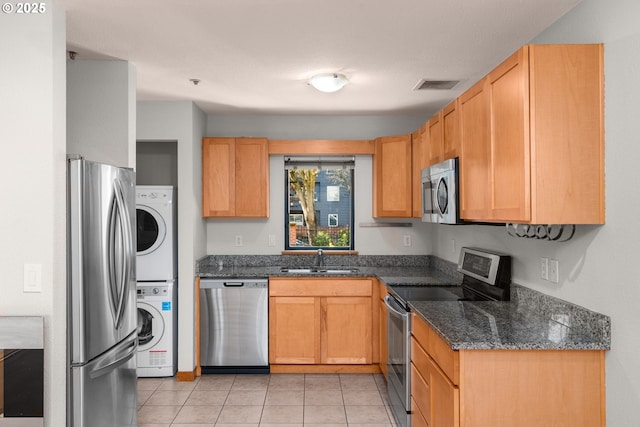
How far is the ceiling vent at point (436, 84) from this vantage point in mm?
3684

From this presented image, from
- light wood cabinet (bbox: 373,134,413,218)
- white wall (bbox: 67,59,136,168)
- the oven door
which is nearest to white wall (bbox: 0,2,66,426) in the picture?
white wall (bbox: 67,59,136,168)

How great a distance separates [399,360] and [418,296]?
46 cm

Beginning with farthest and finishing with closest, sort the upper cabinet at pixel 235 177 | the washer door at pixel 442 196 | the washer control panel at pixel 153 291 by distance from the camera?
the upper cabinet at pixel 235 177
the washer control panel at pixel 153 291
the washer door at pixel 442 196

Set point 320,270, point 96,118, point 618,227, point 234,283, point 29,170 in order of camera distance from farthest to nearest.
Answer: point 320,270 < point 234,283 < point 96,118 < point 29,170 < point 618,227

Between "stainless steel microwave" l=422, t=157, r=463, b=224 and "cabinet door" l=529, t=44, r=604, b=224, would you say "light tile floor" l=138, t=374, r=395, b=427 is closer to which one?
"stainless steel microwave" l=422, t=157, r=463, b=224

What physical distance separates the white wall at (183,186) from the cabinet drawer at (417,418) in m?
2.21

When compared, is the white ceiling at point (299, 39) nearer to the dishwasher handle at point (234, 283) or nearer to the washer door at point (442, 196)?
the washer door at point (442, 196)

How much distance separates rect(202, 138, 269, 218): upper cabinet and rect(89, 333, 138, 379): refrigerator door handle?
201 cm

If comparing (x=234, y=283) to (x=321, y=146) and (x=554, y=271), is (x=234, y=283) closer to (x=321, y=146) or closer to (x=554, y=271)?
(x=321, y=146)

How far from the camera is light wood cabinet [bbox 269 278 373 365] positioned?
174 inches

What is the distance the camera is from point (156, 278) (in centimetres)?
430

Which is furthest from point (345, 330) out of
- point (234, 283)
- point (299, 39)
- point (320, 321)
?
point (299, 39)

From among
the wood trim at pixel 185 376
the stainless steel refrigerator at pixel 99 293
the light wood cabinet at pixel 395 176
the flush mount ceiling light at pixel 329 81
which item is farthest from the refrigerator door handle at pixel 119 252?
the light wood cabinet at pixel 395 176

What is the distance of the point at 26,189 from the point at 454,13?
2.23 meters
